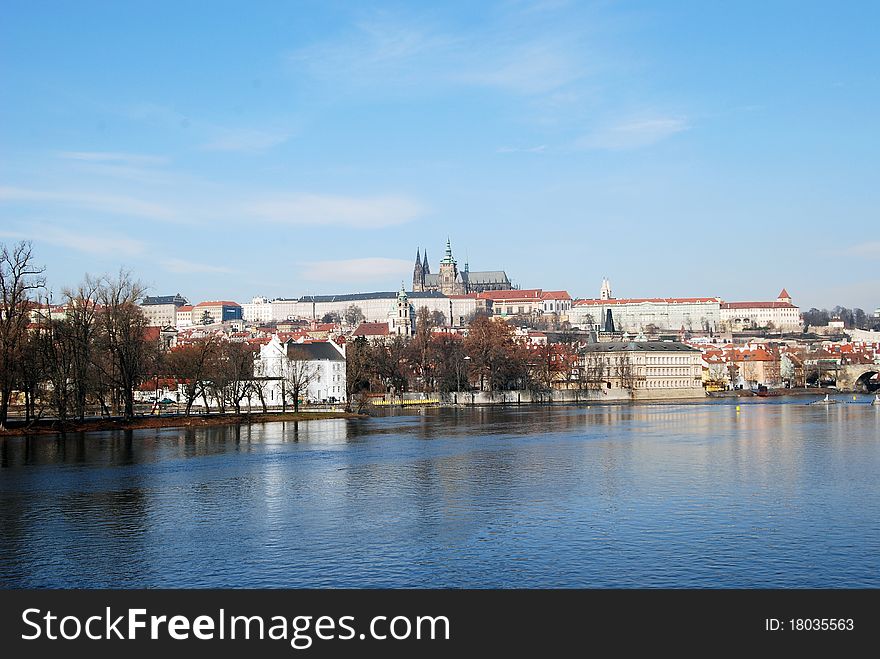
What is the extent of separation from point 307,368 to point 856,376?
7825 cm

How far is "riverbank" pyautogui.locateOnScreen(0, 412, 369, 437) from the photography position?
5125cm

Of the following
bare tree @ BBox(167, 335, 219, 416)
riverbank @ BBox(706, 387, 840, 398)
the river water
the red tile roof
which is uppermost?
the red tile roof

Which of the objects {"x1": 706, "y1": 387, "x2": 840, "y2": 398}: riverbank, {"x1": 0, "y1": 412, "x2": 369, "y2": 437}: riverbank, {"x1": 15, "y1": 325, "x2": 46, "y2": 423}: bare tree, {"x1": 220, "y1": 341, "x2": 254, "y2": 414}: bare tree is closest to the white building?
{"x1": 220, "y1": 341, "x2": 254, "y2": 414}: bare tree

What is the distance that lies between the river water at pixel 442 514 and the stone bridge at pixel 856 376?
89936 mm

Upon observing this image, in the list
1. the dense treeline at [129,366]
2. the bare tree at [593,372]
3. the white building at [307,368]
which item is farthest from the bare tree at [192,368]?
the bare tree at [593,372]

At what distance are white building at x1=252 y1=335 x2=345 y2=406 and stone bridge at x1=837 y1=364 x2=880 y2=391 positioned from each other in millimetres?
71179

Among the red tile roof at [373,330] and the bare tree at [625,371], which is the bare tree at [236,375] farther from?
the red tile roof at [373,330]

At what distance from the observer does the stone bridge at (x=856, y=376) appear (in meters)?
130

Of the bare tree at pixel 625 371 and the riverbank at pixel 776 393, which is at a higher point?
the bare tree at pixel 625 371

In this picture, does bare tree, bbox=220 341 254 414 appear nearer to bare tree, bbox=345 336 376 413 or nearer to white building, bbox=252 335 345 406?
white building, bbox=252 335 345 406

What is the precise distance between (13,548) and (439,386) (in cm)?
8379

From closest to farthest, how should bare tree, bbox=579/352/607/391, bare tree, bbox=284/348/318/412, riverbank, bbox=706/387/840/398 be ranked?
bare tree, bbox=284/348/318/412 → bare tree, bbox=579/352/607/391 → riverbank, bbox=706/387/840/398

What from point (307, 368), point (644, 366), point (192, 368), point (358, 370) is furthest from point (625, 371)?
point (192, 368)
